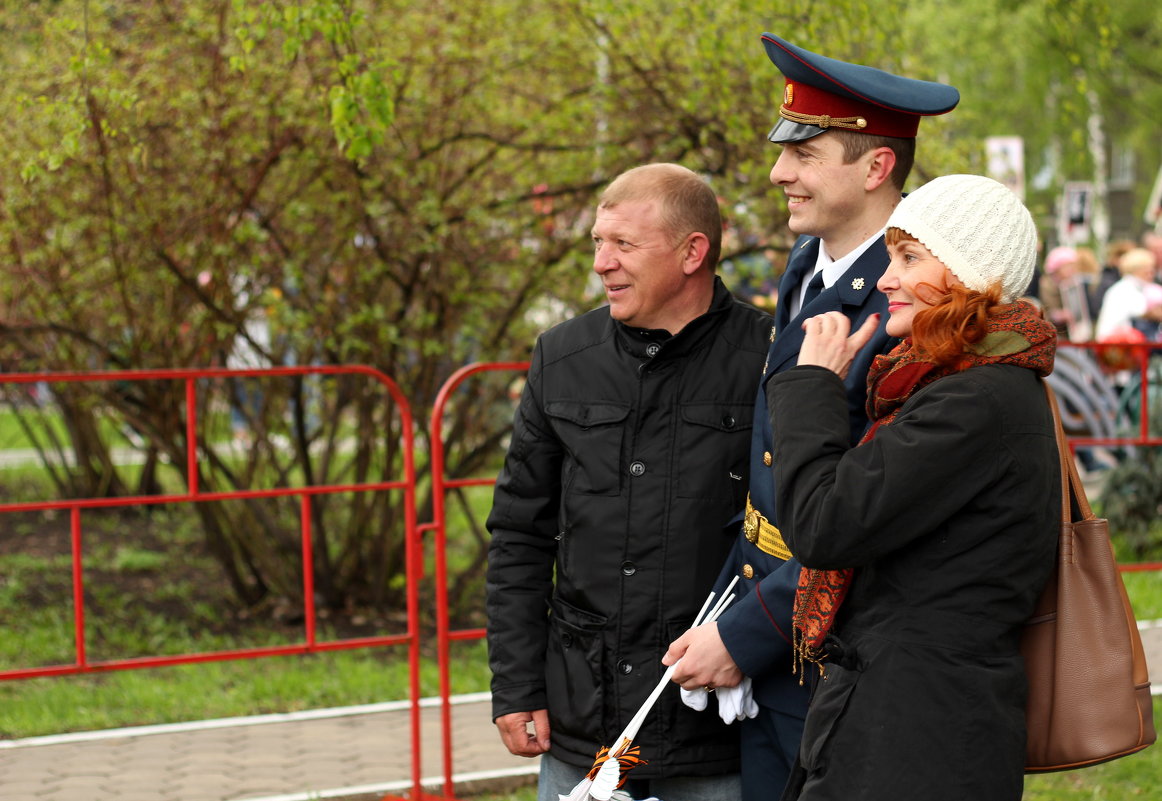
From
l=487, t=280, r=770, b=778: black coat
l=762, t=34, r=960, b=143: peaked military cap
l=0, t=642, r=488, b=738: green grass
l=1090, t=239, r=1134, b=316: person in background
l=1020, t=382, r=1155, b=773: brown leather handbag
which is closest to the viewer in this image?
l=1020, t=382, r=1155, b=773: brown leather handbag

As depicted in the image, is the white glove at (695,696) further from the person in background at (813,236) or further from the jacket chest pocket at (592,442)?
the jacket chest pocket at (592,442)

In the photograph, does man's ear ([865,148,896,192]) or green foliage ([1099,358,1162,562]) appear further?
green foliage ([1099,358,1162,562])

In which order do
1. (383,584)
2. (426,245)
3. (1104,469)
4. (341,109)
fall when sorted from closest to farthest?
(341,109) < (426,245) < (383,584) < (1104,469)

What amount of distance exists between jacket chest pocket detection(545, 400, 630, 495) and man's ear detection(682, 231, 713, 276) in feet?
0.99

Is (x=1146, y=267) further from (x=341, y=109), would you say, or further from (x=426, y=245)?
(x=341, y=109)

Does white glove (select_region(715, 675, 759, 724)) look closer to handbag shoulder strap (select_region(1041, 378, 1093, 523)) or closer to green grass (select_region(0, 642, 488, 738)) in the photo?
handbag shoulder strap (select_region(1041, 378, 1093, 523))

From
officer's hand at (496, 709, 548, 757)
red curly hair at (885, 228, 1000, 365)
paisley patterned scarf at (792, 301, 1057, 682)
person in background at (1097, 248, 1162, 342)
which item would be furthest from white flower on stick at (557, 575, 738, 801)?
person in background at (1097, 248, 1162, 342)

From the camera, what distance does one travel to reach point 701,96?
19.1 ft

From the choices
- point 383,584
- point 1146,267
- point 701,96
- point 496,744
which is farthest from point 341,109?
point 1146,267

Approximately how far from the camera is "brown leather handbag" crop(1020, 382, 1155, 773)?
2.19 m

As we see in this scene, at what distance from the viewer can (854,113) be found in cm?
252

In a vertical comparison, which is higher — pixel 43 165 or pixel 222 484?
pixel 43 165

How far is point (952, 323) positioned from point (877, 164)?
51 centimetres

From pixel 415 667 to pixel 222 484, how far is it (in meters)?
3.36
